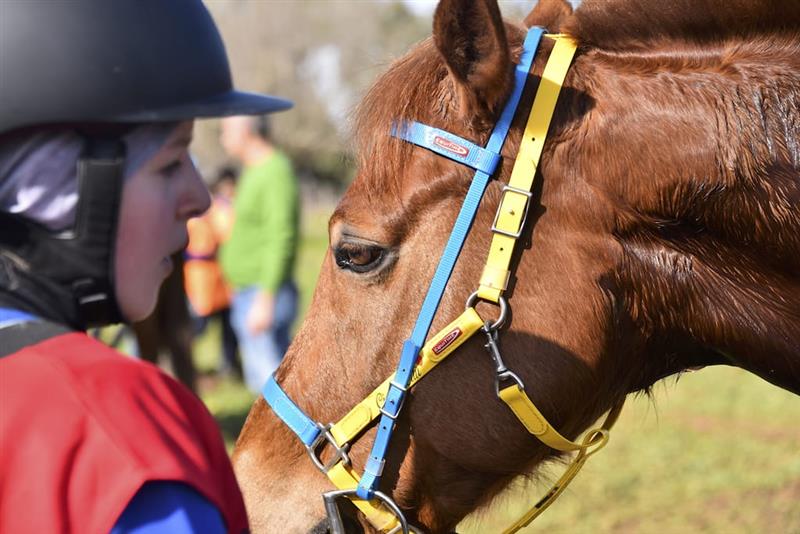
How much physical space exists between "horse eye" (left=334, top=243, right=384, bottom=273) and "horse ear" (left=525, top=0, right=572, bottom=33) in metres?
0.93

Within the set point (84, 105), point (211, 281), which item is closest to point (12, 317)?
point (84, 105)

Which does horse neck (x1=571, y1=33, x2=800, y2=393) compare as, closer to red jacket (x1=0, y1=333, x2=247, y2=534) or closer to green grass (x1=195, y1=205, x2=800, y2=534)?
red jacket (x1=0, y1=333, x2=247, y2=534)

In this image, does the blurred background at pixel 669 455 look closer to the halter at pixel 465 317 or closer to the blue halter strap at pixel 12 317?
the halter at pixel 465 317

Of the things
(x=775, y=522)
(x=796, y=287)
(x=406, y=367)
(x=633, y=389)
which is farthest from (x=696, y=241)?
(x=775, y=522)

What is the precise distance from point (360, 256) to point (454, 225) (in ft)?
0.86

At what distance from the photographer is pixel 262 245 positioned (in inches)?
264

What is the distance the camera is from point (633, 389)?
2324mm

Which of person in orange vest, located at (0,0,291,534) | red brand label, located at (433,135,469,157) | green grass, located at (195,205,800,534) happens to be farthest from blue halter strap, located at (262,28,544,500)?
green grass, located at (195,205,800,534)

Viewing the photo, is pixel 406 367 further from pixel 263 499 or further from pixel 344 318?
pixel 263 499

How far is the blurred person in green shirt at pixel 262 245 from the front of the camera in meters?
6.48

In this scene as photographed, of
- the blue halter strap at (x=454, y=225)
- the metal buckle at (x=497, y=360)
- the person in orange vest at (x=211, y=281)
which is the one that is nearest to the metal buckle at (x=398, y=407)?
the blue halter strap at (x=454, y=225)

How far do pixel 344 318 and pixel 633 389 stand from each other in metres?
0.82

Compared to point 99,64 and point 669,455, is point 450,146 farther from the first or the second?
point 669,455

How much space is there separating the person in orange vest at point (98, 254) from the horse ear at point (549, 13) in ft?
4.27
